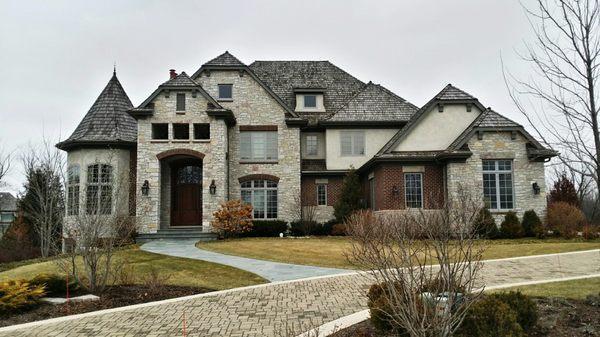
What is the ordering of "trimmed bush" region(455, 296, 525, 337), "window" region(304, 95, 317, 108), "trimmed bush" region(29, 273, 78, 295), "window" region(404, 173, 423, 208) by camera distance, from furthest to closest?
"window" region(304, 95, 317, 108) < "window" region(404, 173, 423, 208) < "trimmed bush" region(29, 273, 78, 295) < "trimmed bush" region(455, 296, 525, 337)

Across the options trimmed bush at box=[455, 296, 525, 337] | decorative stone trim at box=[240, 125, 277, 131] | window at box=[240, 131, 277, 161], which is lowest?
trimmed bush at box=[455, 296, 525, 337]

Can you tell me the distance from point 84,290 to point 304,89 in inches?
745

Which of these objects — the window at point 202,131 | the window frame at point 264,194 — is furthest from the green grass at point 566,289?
the window at point 202,131

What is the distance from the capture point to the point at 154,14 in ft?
45.5

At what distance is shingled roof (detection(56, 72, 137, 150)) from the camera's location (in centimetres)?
2331

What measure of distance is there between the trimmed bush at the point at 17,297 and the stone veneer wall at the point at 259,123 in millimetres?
15302

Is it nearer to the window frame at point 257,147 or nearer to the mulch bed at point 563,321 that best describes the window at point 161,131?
the window frame at point 257,147

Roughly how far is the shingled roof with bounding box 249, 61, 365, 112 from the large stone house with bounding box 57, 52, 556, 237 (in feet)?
1.32

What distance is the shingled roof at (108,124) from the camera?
23.3 m

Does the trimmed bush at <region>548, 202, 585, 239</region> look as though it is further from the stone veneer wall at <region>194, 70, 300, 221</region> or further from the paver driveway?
the stone veneer wall at <region>194, 70, 300, 221</region>

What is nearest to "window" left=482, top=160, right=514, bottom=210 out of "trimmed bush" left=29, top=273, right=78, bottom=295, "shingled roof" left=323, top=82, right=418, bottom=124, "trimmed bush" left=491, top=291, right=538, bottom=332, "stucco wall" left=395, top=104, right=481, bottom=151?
"stucco wall" left=395, top=104, right=481, bottom=151

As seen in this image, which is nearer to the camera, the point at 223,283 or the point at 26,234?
the point at 223,283

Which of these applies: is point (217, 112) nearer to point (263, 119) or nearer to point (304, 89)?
point (263, 119)

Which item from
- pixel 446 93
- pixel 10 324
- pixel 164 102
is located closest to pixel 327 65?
pixel 446 93
